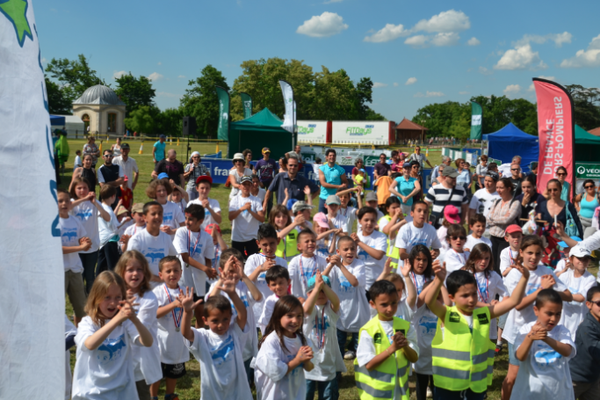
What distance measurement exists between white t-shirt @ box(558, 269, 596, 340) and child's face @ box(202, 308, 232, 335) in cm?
332

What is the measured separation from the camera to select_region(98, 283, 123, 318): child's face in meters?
3.19

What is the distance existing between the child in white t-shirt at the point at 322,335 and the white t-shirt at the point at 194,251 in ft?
6.16

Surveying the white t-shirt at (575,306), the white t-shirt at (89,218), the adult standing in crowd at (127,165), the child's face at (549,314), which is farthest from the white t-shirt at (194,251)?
the adult standing in crowd at (127,165)

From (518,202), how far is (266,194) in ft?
12.7

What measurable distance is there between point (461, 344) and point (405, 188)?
Answer: 6544 millimetres

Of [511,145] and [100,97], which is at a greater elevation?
[100,97]

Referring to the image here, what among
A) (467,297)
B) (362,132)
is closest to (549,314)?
(467,297)

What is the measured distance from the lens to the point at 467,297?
381 centimetres

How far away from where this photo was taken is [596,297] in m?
3.95

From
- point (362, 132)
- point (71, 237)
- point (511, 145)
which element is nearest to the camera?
point (71, 237)

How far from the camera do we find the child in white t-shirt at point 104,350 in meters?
3.13

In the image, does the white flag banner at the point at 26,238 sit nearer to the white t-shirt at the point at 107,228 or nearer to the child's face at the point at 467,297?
the child's face at the point at 467,297

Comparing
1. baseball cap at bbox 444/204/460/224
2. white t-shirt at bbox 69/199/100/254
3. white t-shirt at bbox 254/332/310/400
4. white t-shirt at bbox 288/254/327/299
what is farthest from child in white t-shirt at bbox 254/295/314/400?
baseball cap at bbox 444/204/460/224

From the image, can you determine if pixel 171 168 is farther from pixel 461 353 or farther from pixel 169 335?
pixel 461 353
